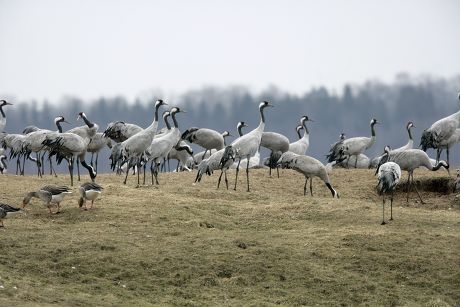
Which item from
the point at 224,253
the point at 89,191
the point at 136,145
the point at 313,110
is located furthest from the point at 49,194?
the point at 313,110

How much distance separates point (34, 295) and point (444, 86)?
586 ft

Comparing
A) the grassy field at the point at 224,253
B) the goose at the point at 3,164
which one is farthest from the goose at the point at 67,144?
the goose at the point at 3,164

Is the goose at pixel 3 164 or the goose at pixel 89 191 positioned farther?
the goose at pixel 3 164

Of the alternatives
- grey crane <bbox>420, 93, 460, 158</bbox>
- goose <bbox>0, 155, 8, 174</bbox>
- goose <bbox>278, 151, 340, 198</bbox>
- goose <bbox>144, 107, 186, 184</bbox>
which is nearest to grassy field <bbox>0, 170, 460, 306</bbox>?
goose <bbox>278, 151, 340, 198</bbox>

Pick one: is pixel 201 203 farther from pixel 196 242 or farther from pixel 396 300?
pixel 396 300

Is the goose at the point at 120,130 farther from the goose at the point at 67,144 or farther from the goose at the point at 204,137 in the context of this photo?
the goose at the point at 67,144

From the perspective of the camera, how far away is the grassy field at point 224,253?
55.1ft

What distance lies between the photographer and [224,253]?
61.3 feet

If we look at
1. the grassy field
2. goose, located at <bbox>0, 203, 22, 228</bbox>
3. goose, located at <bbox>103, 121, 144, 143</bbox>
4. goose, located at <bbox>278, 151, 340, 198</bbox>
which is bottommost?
the grassy field

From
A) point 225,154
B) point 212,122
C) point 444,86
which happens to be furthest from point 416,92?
point 225,154

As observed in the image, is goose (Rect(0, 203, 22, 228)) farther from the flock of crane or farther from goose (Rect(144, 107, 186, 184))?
goose (Rect(144, 107, 186, 184))

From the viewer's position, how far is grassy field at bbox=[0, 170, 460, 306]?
55.1 feet

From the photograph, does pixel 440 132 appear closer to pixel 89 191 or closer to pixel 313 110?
pixel 89 191

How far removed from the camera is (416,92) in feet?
608
